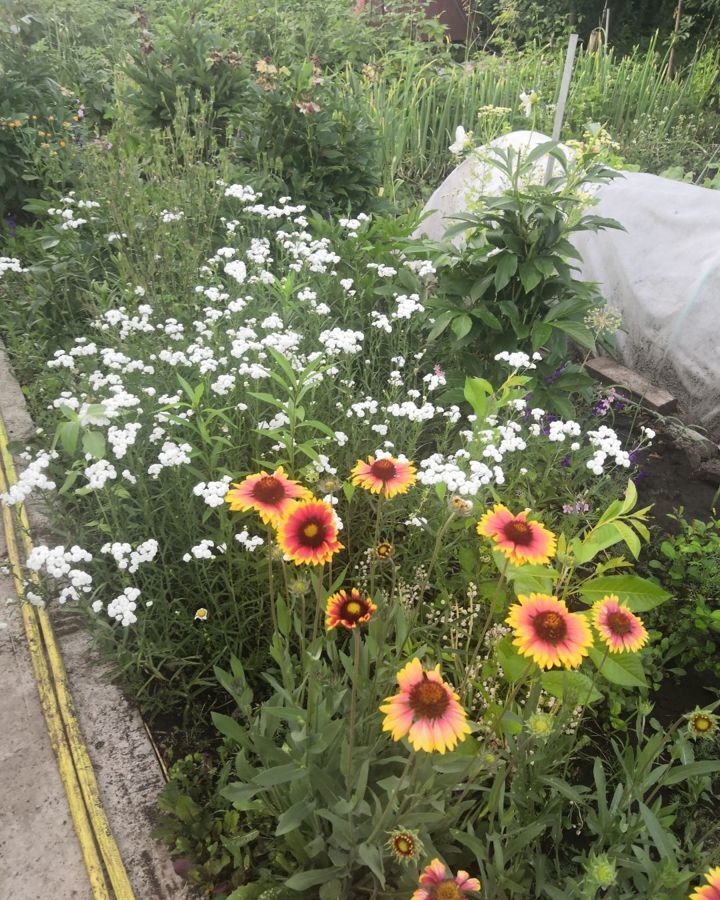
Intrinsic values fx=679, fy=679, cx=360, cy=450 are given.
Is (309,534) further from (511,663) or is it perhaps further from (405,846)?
(511,663)

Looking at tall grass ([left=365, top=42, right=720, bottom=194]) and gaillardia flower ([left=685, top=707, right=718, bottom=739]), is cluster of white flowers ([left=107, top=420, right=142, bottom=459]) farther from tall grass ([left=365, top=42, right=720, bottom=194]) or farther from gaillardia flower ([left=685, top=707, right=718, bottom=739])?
tall grass ([left=365, top=42, right=720, bottom=194])

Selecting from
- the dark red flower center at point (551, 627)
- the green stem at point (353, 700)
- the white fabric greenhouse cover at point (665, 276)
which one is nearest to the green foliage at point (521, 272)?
the white fabric greenhouse cover at point (665, 276)

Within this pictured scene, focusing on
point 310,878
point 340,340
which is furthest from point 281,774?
point 340,340

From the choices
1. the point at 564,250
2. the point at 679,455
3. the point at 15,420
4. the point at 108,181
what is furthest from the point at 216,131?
the point at 679,455

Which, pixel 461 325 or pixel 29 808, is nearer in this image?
pixel 29 808

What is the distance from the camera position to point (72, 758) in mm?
1673

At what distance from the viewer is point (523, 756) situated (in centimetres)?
136

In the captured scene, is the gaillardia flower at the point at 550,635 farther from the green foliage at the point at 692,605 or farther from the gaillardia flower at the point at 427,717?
the green foliage at the point at 692,605

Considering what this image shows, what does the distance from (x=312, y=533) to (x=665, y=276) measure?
101 inches

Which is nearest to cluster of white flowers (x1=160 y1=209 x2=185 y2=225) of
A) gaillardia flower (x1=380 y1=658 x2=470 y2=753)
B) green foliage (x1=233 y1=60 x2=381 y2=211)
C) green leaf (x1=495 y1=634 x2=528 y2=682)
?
green foliage (x1=233 y1=60 x2=381 y2=211)

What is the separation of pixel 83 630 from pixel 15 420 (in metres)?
1.16

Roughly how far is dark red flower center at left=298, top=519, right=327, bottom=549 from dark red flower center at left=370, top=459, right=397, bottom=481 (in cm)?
17

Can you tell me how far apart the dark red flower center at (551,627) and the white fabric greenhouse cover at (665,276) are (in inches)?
79.9

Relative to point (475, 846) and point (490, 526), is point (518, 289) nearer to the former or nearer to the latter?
point (490, 526)
